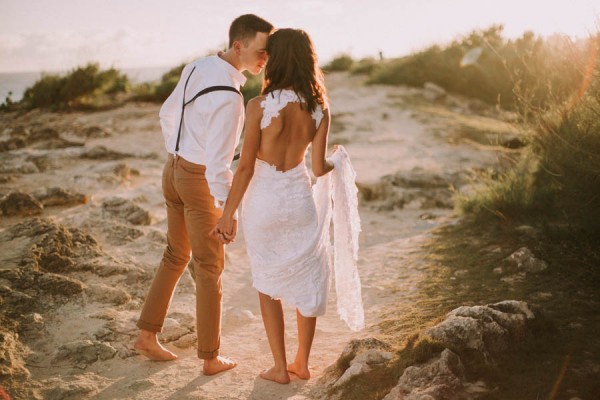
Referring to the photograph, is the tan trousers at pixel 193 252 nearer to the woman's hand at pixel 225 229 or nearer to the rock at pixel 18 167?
the woman's hand at pixel 225 229

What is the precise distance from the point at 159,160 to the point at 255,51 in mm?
6139

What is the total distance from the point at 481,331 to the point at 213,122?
1.80m

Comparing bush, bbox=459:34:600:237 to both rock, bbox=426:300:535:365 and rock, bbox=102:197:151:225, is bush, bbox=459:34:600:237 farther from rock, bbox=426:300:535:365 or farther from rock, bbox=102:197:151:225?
rock, bbox=102:197:151:225

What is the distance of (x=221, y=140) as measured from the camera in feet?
9.75

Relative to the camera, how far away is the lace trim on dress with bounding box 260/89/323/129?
2.93 meters

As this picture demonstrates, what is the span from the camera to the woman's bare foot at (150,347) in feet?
11.7

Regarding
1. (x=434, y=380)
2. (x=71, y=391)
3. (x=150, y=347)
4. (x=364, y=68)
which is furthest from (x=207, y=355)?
(x=364, y=68)

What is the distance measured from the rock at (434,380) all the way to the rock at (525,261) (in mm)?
2014

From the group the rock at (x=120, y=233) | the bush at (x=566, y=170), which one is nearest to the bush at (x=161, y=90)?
the rock at (x=120, y=233)

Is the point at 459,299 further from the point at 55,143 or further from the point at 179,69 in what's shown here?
the point at 179,69

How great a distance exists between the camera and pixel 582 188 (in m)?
4.52

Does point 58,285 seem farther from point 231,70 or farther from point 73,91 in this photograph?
point 73,91

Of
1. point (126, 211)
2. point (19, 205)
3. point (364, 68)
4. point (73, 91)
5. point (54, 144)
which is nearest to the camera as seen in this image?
point (19, 205)

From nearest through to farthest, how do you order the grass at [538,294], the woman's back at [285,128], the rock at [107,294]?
the grass at [538,294]
the woman's back at [285,128]
the rock at [107,294]
